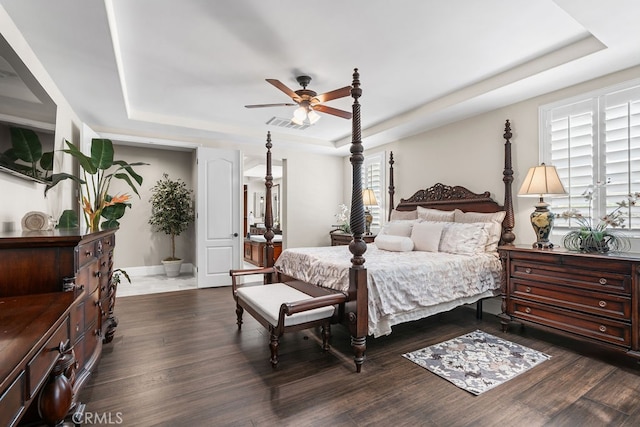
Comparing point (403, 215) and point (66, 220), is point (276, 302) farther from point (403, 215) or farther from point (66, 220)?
point (403, 215)

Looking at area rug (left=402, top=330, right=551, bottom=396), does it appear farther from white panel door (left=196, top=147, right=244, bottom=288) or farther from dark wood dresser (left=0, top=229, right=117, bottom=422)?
white panel door (left=196, top=147, right=244, bottom=288)

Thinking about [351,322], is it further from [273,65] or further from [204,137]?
[204,137]

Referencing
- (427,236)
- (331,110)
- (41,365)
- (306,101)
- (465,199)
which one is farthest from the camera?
(465,199)

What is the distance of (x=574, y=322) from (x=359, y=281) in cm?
197

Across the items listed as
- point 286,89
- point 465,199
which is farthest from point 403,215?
point 286,89

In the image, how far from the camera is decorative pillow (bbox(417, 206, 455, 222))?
14.0ft

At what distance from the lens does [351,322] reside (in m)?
2.51

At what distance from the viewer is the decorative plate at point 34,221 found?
2.23m

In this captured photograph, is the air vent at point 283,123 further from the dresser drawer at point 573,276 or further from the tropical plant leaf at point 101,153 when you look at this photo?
the dresser drawer at point 573,276

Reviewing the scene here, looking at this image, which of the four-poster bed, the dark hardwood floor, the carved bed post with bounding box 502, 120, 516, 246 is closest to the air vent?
the four-poster bed

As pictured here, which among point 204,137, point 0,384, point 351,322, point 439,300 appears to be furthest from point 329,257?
point 204,137

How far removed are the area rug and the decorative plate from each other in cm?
302

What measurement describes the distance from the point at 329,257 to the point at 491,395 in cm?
178

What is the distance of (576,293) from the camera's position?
2.71 meters
